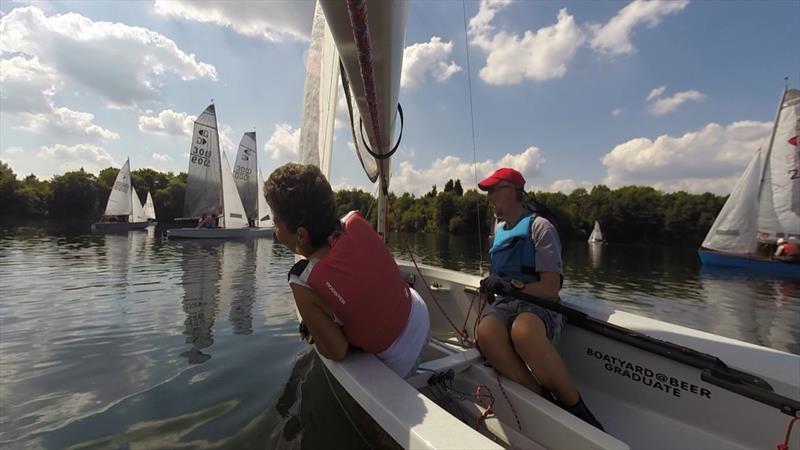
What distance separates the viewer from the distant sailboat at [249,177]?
33812mm

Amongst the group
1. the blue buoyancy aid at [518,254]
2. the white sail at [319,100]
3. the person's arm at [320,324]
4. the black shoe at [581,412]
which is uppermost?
the white sail at [319,100]

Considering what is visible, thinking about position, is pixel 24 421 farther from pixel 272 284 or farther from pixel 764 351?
pixel 272 284

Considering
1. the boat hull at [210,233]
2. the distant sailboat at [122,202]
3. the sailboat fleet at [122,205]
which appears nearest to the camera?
the boat hull at [210,233]

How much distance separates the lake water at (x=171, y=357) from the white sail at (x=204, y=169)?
18.9 metres

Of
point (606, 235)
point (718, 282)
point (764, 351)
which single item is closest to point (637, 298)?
point (718, 282)

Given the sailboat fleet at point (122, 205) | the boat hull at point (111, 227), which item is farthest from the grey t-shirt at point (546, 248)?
the sailboat fleet at point (122, 205)

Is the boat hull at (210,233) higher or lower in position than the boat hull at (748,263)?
higher

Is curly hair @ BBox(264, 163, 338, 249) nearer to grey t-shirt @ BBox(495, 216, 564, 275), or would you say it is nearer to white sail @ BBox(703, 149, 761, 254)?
grey t-shirt @ BBox(495, 216, 564, 275)

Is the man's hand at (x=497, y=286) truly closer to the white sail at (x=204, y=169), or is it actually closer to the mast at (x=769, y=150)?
the mast at (x=769, y=150)

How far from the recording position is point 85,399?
3.44 meters

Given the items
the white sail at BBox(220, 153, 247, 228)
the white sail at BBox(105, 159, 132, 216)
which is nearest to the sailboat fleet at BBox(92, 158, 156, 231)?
the white sail at BBox(105, 159, 132, 216)

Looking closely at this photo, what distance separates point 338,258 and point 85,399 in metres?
3.38

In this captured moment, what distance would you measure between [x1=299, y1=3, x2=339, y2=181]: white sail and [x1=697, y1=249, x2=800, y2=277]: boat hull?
25.0 meters

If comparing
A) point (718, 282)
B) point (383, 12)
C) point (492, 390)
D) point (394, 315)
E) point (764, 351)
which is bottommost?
point (718, 282)
